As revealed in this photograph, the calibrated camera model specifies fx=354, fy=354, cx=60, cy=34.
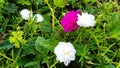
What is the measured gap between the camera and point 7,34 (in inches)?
75.0

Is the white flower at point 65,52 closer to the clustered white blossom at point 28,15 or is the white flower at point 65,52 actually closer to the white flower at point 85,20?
the white flower at point 85,20

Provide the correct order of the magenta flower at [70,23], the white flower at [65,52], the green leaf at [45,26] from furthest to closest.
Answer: the green leaf at [45,26], the magenta flower at [70,23], the white flower at [65,52]

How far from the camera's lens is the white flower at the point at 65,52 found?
1.54 metres

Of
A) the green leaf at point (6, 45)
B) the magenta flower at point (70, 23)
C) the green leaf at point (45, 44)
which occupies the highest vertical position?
the magenta flower at point (70, 23)

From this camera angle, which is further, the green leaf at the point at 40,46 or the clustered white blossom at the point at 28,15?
the clustered white blossom at the point at 28,15

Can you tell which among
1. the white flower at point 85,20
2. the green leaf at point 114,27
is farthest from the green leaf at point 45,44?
the green leaf at point 114,27

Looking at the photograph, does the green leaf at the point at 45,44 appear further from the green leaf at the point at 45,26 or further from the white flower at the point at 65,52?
the green leaf at the point at 45,26

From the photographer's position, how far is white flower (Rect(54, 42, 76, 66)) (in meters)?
1.54

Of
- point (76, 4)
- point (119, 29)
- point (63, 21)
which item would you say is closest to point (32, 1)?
point (76, 4)

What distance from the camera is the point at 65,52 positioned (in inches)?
61.0

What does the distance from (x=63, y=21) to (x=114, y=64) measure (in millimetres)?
321

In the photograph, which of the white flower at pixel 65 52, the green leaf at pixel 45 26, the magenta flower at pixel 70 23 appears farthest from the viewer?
the green leaf at pixel 45 26

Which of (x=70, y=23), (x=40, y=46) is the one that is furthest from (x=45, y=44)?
(x=70, y=23)

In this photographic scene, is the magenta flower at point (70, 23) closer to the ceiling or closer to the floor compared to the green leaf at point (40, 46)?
closer to the ceiling
